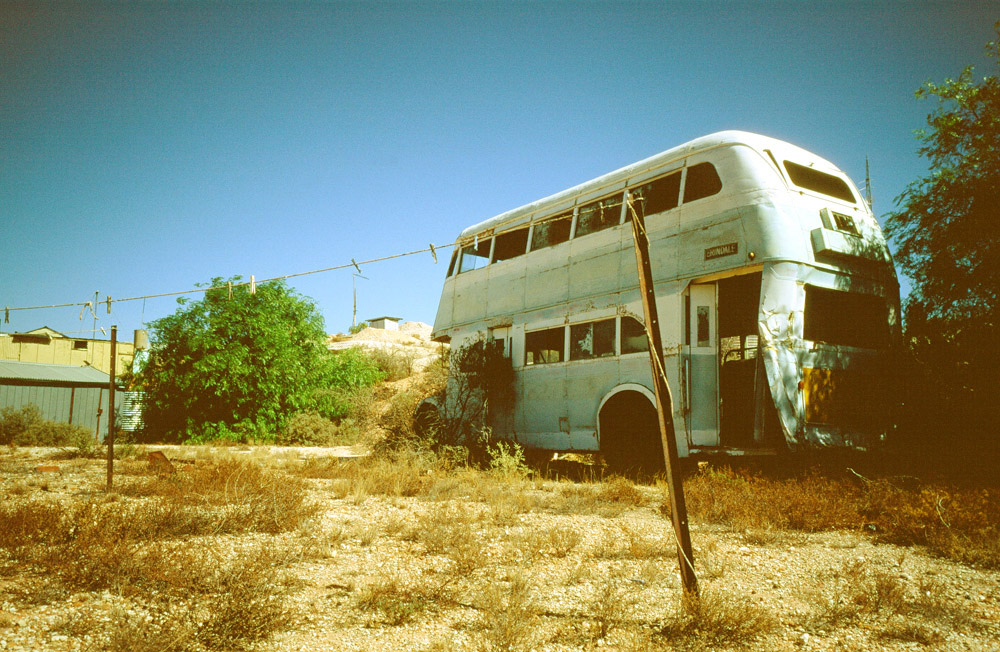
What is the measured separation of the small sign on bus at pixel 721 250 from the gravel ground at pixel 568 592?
3.55 metres

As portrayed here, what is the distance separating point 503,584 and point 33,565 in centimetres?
350

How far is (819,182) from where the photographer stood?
9.09m

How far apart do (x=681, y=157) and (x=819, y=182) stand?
2.08m

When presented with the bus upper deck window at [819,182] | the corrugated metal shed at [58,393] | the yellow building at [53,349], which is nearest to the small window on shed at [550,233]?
the bus upper deck window at [819,182]

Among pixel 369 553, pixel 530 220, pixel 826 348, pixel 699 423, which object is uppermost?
pixel 530 220

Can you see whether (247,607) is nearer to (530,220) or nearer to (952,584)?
(952,584)

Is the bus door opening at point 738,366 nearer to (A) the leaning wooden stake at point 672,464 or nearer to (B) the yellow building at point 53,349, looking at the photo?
(A) the leaning wooden stake at point 672,464

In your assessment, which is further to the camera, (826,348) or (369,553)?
(826,348)

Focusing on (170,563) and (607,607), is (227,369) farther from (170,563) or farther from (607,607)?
(607,607)

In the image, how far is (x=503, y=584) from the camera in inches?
181

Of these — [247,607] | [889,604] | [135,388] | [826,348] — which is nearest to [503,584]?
[247,607]

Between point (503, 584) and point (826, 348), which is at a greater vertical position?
point (826, 348)

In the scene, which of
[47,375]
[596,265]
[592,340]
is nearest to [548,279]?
[596,265]

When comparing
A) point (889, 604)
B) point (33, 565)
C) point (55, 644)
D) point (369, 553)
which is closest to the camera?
point (55, 644)
